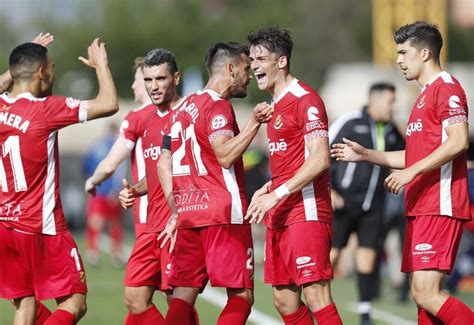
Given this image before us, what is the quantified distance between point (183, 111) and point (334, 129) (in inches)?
162

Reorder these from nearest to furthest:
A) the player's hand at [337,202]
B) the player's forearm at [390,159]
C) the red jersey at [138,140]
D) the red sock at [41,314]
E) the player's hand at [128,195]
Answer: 1. the player's forearm at [390,159]
2. the red sock at [41,314]
3. the player's hand at [128,195]
4. the red jersey at [138,140]
5. the player's hand at [337,202]

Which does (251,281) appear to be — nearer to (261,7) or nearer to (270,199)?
(270,199)

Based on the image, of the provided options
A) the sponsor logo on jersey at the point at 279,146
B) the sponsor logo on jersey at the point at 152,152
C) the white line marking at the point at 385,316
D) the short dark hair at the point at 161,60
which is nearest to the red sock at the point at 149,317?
the sponsor logo on jersey at the point at 152,152

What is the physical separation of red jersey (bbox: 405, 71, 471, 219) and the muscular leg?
3.16 meters

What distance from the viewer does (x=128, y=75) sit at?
73.7m

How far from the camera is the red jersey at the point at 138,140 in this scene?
442 inches

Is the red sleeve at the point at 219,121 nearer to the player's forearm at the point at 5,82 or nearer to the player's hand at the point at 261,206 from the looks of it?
the player's hand at the point at 261,206

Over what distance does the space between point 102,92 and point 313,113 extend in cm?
167

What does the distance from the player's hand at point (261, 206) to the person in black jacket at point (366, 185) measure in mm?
4440

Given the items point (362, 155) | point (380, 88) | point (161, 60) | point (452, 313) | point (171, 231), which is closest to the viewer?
point (452, 313)

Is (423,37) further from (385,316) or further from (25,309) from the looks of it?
(385,316)

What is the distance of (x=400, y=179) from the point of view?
9234mm

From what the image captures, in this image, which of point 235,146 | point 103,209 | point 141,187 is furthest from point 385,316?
point 103,209

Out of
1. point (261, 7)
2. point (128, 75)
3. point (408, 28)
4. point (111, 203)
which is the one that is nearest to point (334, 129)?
point (408, 28)
